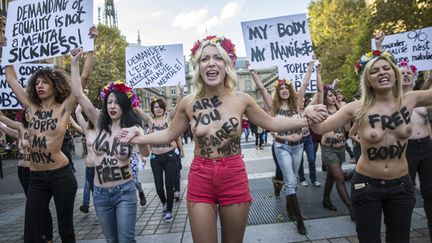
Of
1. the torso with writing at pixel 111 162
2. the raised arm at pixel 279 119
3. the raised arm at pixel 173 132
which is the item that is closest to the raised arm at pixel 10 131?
the torso with writing at pixel 111 162

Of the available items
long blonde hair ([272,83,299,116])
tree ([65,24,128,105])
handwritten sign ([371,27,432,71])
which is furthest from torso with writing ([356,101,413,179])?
tree ([65,24,128,105])

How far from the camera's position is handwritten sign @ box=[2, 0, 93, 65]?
15.5 ft

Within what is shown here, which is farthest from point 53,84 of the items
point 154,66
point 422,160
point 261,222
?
point 422,160

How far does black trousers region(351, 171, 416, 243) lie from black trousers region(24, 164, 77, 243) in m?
3.02

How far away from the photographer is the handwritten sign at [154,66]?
7.32 meters

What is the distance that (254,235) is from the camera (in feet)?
15.8

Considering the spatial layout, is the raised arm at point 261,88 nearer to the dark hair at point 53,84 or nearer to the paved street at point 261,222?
the paved street at point 261,222

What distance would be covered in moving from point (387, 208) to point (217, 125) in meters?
1.66

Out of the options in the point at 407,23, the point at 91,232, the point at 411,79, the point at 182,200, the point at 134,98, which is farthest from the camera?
the point at 407,23

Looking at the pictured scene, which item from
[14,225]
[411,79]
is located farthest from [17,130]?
[411,79]

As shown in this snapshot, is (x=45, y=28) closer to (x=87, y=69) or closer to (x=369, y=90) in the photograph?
(x=87, y=69)

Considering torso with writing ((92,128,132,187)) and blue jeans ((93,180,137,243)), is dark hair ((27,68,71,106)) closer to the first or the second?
torso with writing ((92,128,132,187))

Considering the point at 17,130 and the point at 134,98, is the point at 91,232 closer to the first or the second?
the point at 17,130

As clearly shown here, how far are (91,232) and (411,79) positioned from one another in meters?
5.42
